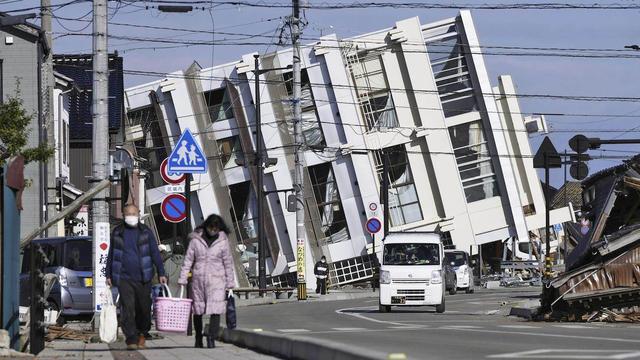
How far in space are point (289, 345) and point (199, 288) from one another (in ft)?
8.78

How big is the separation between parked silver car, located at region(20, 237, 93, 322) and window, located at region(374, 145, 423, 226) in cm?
4093

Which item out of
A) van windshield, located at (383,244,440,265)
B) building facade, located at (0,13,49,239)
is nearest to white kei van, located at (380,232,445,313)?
van windshield, located at (383,244,440,265)

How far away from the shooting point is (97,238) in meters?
22.3

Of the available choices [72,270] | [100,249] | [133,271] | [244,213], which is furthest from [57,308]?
[244,213]

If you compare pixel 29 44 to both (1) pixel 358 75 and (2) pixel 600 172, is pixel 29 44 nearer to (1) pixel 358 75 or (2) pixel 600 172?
(2) pixel 600 172

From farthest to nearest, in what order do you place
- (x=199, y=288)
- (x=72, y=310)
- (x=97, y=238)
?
(x=72, y=310) < (x=97, y=238) < (x=199, y=288)

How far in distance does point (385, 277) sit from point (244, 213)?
37.6m

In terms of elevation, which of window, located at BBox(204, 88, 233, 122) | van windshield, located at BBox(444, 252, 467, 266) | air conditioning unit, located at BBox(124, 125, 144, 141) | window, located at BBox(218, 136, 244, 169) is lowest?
van windshield, located at BBox(444, 252, 467, 266)

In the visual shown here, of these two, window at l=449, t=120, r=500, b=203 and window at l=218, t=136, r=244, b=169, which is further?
window at l=218, t=136, r=244, b=169

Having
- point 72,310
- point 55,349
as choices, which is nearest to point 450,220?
point 72,310

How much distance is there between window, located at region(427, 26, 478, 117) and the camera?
67.8 meters

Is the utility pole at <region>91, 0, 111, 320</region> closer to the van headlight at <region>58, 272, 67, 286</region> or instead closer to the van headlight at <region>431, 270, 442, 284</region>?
the van headlight at <region>58, 272, 67, 286</region>

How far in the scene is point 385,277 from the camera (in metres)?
34.9

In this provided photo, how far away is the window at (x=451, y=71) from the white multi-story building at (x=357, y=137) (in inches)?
2.9
